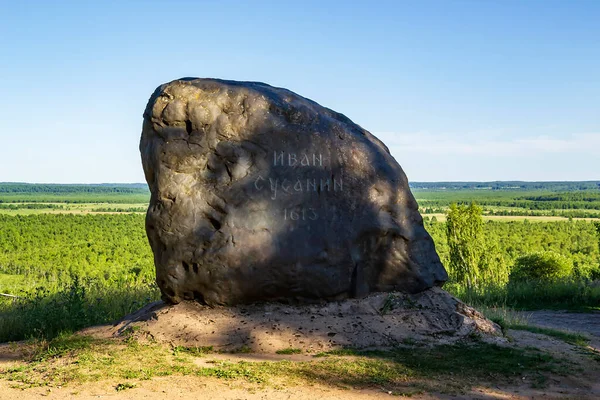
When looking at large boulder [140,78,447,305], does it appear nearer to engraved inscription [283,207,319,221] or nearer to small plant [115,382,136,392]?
engraved inscription [283,207,319,221]

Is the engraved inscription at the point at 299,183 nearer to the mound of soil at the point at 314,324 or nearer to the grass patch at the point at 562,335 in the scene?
the mound of soil at the point at 314,324

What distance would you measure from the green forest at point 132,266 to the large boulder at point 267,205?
7.10 feet

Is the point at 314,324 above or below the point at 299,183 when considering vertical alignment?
below

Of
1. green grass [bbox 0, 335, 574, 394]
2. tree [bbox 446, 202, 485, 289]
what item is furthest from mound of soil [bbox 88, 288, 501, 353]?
tree [bbox 446, 202, 485, 289]

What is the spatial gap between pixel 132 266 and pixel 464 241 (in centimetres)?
2522

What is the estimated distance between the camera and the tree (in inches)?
1155

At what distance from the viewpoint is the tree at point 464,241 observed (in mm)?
29328

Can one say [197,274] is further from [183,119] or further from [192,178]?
[183,119]

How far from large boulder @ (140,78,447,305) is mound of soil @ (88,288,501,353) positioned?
8.0 inches

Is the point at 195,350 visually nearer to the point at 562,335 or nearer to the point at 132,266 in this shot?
the point at 562,335

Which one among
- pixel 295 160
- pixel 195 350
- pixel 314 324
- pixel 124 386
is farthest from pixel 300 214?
pixel 124 386

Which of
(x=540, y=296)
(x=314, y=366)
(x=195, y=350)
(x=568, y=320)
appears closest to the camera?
(x=314, y=366)

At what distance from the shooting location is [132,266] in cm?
4488

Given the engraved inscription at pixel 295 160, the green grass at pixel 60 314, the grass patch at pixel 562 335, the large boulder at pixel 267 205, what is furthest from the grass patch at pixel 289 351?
the grass patch at pixel 562 335
